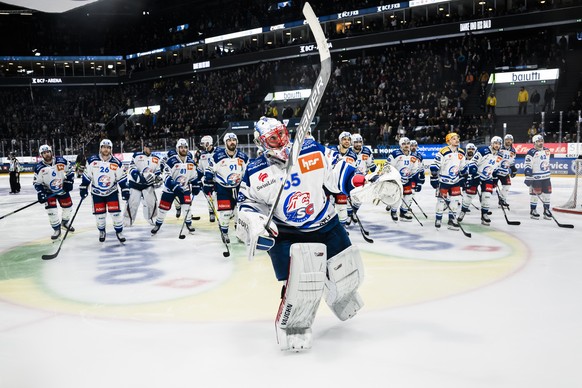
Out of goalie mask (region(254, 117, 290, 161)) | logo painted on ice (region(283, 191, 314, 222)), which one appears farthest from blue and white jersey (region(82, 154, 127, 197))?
logo painted on ice (region(283, 191, 314, 222))

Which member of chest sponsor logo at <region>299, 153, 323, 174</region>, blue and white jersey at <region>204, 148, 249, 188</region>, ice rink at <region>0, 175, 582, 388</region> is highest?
chest sponsor logo at <region>299, 153, 323, 174</region>

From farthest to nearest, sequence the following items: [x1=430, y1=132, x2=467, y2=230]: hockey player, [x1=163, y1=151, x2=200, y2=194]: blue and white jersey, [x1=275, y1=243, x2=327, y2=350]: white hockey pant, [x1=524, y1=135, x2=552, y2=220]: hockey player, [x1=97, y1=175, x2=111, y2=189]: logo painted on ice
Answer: [x1=524, y1=135, x2=552, y2=220]: hockey player < [x1=163, y1=151, x2=200, y2=194]: blue and white jersey < [x1=430, y1=132, x2=467, y2=230]: hockey player < [x1=97, y1=175, x2=111, y2=189]: logo painted on ice < [x1=275, y1=243, x2=327, y2=350]: white hockey pant

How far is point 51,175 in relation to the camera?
7.48 m

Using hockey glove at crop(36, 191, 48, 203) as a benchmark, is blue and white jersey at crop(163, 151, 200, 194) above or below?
above

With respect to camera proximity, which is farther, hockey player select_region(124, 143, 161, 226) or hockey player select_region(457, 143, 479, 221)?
hockey player select_region(124, 143, 161, 226)

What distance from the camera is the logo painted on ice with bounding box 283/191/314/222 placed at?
331 centimetres

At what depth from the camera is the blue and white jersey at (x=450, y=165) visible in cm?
769

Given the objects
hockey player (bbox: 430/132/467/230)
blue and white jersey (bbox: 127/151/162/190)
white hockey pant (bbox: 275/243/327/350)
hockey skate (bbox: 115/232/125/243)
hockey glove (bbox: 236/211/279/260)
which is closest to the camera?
hockey glove (bbox: 236/211/279/260)

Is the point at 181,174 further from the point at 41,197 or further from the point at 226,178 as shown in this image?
the point at 41,197

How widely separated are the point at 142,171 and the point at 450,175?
4.98 m

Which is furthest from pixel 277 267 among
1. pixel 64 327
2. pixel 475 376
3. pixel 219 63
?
pixel 219 63

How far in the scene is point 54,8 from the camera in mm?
20375

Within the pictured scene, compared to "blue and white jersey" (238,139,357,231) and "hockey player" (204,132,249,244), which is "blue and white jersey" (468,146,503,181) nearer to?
"hockey player" (204,132,249,244)

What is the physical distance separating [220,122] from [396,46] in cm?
941
